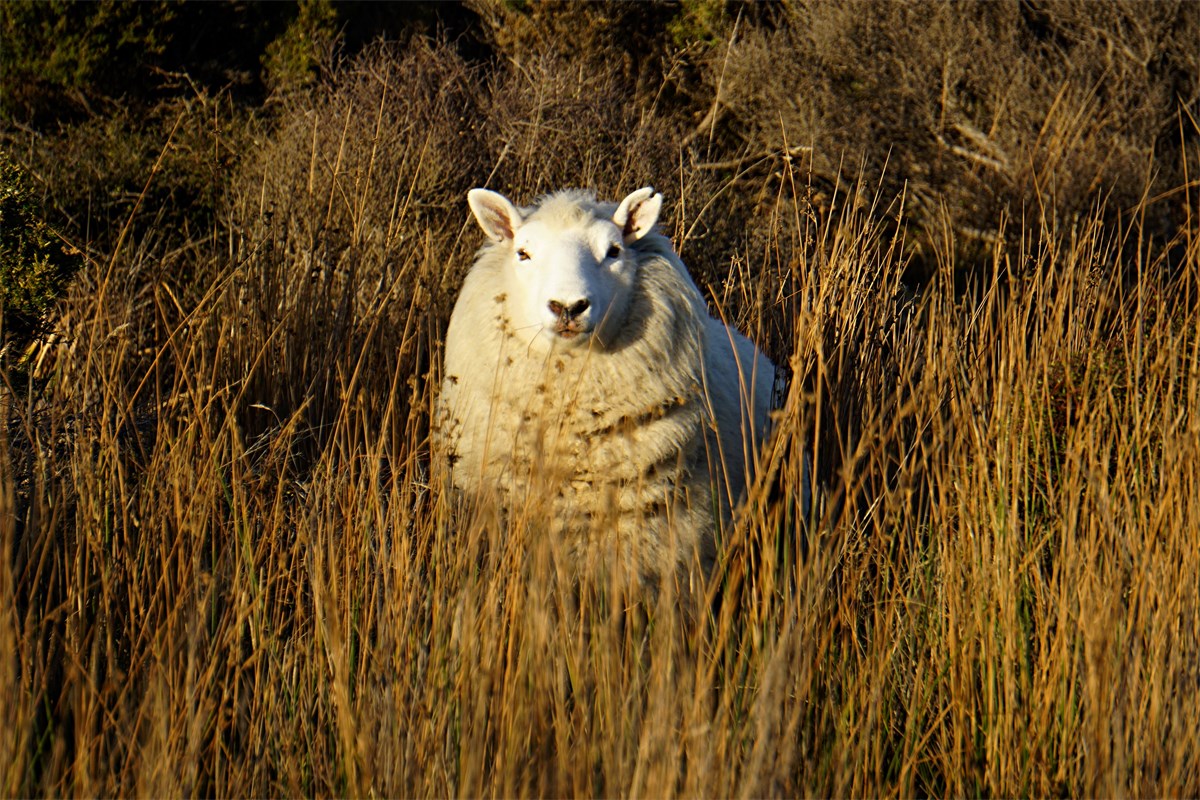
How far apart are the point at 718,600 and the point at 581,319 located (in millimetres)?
897

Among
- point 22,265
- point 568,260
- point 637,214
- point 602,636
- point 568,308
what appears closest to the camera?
point 602,636

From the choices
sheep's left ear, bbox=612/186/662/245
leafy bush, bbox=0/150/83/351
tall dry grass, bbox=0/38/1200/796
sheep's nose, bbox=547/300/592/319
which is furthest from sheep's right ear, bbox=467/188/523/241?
leafy bush, bbox=0/150/83/351

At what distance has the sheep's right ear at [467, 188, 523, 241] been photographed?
12.2 feet

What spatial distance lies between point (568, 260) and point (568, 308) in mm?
190

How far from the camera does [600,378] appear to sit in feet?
11.6

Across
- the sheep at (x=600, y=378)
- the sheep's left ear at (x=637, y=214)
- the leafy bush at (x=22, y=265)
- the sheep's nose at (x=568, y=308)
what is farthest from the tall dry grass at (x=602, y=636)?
the sheep's left ear at (x=637, y=214)

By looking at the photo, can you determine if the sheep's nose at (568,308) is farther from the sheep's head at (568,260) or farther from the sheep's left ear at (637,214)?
the sheep's left ear at (637,214)

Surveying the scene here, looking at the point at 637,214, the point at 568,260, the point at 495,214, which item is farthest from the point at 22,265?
the point at 637,214

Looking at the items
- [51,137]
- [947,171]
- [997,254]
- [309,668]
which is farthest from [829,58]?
[309,668]

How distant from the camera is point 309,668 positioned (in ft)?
7.98

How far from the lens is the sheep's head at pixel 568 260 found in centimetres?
333

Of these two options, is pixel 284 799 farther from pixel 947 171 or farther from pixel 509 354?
pixel 947 171

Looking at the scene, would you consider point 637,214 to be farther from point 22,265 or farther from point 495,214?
point 22,265

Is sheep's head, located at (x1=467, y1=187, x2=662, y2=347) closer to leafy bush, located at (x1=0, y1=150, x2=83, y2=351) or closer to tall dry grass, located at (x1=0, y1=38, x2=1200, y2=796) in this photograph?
tall dry grass, located at (x1=0, y1=38, x2=1200, y2=796)
